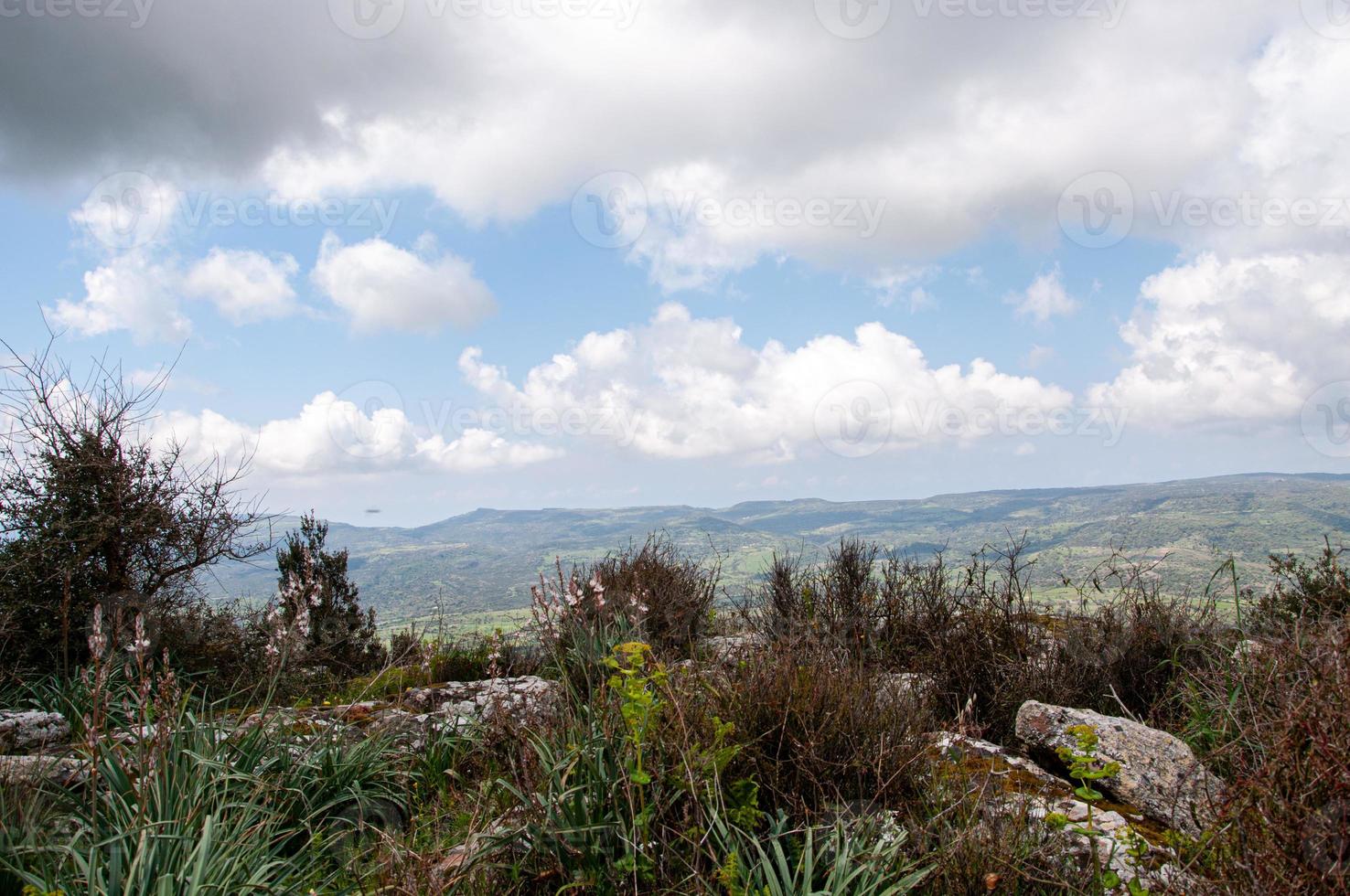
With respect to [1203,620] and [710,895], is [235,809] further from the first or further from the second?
[1203,620]

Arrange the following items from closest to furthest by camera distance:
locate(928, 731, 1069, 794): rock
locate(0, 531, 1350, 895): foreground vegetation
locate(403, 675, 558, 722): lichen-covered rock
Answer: locate(0, 531, 1350, 895): foreground vegetation, locate(928, 731, 1069, 794): rock, locate(403, 675, 558, 722): lichen-covered rock

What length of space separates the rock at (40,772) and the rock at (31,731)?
1035 millimetres

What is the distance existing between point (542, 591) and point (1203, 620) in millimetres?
6336

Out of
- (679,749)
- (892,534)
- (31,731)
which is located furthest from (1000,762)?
(892,534)

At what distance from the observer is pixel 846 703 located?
152 inches

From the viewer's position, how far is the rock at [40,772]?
3670 mm

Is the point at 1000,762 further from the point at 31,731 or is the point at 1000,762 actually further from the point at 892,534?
the point at 892,534

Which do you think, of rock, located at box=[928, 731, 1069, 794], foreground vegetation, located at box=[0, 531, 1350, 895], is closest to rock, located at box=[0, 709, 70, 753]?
foreground vegetation, located at box=[0, 531, 1350, 895]

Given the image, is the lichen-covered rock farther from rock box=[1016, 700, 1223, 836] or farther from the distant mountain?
rock box=[1016, 700, 1223, 836]

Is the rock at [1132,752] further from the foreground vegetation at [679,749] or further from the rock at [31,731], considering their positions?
the rock at [31,731]

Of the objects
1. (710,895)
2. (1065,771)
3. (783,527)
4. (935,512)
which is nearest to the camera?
(710,895)

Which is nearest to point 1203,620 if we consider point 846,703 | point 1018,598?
point 1018,598

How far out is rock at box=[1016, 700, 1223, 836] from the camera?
3.96 meters

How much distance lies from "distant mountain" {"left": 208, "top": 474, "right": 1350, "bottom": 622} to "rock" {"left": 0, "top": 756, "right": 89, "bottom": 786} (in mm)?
2698
